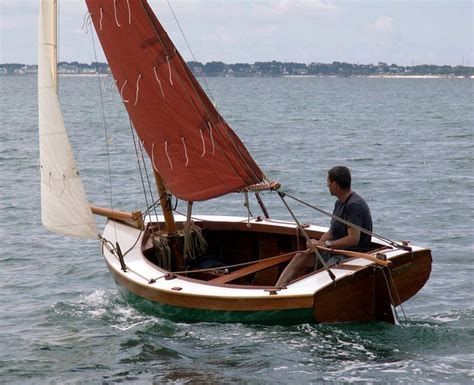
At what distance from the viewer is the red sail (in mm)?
13609

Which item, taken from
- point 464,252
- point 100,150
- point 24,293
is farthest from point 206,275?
point 100,150

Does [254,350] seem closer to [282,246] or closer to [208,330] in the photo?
[208,330]

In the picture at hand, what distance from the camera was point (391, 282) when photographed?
11945 mm

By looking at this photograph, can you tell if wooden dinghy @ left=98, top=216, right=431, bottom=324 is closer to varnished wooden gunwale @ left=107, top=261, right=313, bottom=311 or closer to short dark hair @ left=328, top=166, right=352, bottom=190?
varnished wooden gunwale @ left=107, top=261, right=313, bottom=311

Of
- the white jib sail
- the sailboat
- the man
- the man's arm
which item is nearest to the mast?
the sailboat

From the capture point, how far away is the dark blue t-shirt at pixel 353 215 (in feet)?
40.1

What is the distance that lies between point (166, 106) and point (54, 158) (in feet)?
5.25

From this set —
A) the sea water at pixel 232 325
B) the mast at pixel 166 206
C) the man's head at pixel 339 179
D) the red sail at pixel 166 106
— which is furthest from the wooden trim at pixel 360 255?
the mast at pixel 166 206

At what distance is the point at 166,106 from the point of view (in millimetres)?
13922

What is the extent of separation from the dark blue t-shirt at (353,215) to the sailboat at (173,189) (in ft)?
0.51

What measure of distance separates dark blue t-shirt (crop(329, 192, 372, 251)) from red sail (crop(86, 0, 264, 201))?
1602mm

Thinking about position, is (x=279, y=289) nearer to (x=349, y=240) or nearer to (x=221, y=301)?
→ (x=221, y=301)

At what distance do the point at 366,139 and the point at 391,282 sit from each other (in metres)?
37.9

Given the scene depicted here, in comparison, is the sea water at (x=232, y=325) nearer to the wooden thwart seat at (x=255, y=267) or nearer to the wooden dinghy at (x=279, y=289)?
the wooden dinghy at (x=279, y=289)
